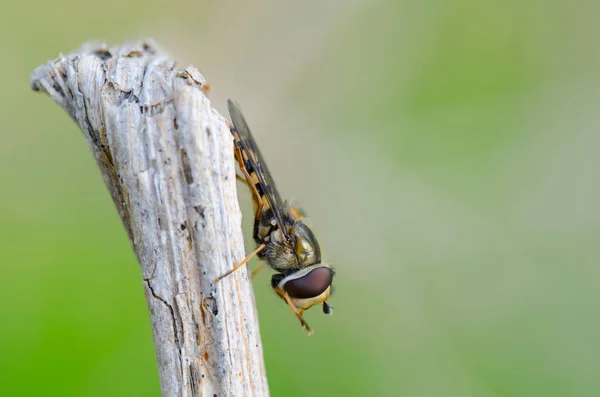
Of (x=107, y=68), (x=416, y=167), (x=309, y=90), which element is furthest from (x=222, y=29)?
(x=107, y=68)

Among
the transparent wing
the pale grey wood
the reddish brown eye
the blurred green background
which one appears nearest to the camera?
the pale grey wood

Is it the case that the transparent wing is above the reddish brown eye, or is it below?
above

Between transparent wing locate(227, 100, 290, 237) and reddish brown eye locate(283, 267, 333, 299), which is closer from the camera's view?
transparent wing locate(227, 100, 290, 237)

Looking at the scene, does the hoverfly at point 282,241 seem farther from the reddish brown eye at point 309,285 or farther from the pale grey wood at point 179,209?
the pale grey wood at point 179,209

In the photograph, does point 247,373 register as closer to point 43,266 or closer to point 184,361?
point 184,361

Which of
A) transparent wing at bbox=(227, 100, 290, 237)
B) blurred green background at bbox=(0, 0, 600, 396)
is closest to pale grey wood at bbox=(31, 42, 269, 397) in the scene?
transparent wing at bbox=(227, 100, 290, 237)

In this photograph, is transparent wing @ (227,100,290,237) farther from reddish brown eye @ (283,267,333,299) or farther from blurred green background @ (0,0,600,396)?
blurred green background @ (0,0,600,396)
